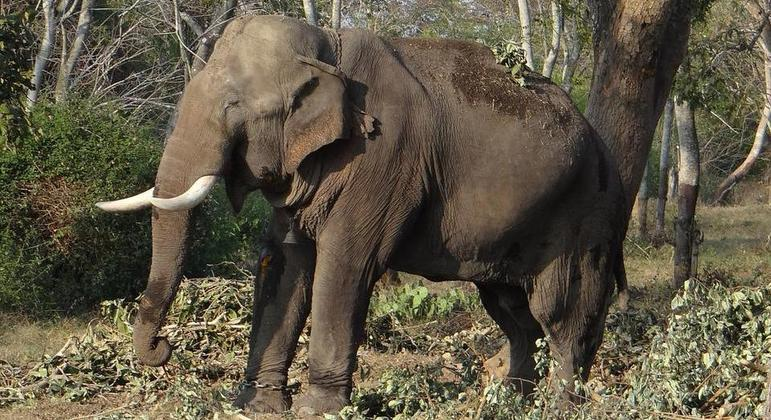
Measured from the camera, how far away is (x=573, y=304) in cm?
777

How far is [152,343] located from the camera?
672cm

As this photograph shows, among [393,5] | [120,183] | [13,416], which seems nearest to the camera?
[13,416]

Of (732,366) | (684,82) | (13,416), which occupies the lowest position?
(13,416)

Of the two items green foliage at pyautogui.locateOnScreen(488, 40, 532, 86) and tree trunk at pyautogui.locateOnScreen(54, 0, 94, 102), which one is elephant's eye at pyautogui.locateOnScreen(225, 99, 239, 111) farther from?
tree trunk at pyautogui.locateOnScreen(54, 0, 94, 102)

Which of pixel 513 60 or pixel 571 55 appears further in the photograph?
pixel 571 55

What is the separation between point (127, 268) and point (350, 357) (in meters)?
5.95

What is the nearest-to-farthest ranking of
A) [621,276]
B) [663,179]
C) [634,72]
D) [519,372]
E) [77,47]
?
[519,372]
[621,276]
[634,72]
[77,47]
[663,179]

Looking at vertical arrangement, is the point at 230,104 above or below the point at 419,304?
above

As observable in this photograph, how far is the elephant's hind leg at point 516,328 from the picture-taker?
26.7 feet

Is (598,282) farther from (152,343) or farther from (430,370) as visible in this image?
(152,343)

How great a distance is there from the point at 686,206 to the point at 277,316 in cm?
706

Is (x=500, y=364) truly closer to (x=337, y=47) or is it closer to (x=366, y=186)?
(x=366, y=186)

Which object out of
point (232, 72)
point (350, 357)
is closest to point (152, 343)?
point (350, 357)

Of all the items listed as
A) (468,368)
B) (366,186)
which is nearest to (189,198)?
(366,186)
